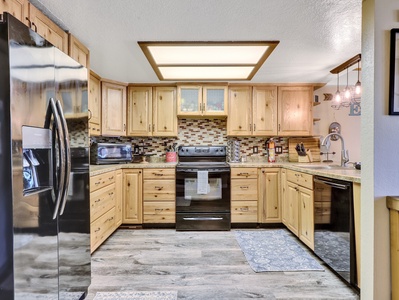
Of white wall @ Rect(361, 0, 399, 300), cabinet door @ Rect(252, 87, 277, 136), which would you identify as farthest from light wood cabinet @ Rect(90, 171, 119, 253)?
white wall @ Rect(361, 0, 399, 300)

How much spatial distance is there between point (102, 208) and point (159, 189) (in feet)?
2.80

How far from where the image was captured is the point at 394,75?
131 cm

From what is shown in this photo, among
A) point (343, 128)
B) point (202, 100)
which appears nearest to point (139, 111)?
point (202, 100)

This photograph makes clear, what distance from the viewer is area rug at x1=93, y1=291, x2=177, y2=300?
5.78 ft

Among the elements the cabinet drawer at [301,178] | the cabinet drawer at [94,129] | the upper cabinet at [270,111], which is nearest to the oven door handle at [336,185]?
the cabinet drawer at [301,178]

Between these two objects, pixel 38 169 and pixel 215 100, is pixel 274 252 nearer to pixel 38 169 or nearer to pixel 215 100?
pixel 215 100

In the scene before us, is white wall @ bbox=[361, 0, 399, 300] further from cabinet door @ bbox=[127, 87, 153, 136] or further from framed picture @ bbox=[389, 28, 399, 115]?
cabinet door @ bbox=[127, 87, 153, 136]

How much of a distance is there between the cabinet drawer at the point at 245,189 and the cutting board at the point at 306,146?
941mm

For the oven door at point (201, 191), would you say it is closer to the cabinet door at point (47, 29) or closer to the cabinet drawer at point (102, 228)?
the cabinet drawer at point (102, 228)

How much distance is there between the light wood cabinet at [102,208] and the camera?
94.3 inches

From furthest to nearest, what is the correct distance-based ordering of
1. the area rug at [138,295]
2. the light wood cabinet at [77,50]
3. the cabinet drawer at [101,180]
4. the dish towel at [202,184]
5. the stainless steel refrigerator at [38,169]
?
the dish towel at [202,184], the cabinet drawer at [101,180], the light wood cabinet at [77,50], the area rug at [138,295], the stainless steel refrigerator at [38,169]

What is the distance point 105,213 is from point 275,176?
2.29 metres

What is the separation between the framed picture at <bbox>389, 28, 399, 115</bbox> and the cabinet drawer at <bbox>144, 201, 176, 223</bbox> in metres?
2.66

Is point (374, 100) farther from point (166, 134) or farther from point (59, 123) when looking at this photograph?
point (166, 134)
